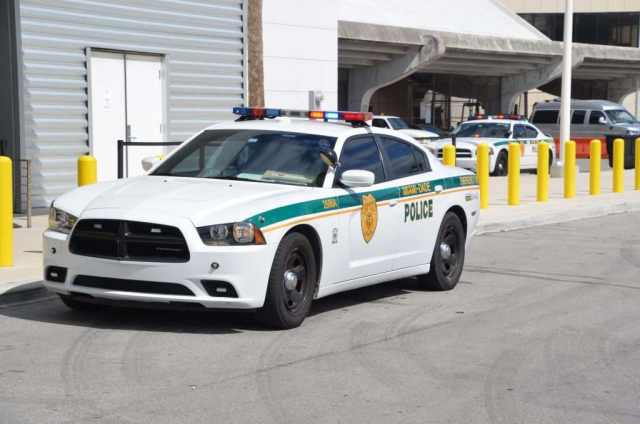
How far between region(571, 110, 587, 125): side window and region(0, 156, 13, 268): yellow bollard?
30052mm

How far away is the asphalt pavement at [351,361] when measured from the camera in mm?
5930

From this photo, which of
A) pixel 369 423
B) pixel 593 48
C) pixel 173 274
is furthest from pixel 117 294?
pixel 593 48

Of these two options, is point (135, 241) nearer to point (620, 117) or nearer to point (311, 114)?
point (311, 114)

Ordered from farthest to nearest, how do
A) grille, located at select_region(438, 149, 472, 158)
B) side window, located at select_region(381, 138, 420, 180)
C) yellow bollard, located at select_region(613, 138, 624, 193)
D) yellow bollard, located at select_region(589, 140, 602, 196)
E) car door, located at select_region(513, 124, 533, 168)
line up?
1. car door, located at select_region(513, 124, 533, 168)
2. grille, located at select_region(438, 149, 472, 158)
3. yellow bollard, located at select_region(613, 138, 624, 193)
4. yellow bollard, located at select_region(589, 140, 602, 196)
5. side window, located at select_region(381, 138, 420, 180)

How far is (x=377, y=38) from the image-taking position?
116 feet

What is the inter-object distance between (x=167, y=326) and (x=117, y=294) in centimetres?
59

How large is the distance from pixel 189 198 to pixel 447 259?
10.6 ft

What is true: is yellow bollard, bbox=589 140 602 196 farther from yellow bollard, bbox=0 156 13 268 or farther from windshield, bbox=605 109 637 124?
windshield, bbox=605 109 637 124

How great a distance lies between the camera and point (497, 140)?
89.7 ft

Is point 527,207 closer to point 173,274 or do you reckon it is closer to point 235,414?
point 173,274

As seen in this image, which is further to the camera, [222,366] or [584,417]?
[222,366]

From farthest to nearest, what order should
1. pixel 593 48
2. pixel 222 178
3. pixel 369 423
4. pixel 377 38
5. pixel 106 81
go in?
pixel 593 48 → pixel 377 38 → pixel 106 81 → pixel 222 178 → pixel 369 423

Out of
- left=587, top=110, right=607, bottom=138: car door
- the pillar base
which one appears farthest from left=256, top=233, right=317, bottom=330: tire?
left=587, top=110, right=607, bottom=138: car door

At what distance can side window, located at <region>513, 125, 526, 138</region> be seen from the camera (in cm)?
2827
